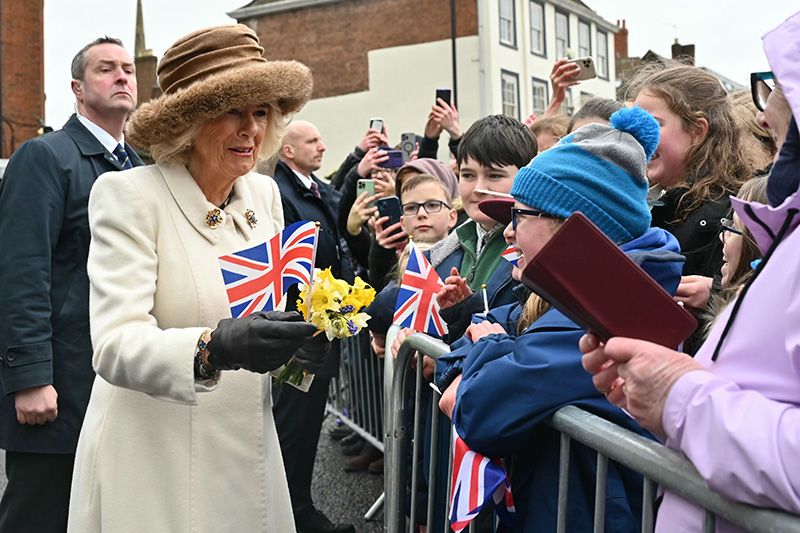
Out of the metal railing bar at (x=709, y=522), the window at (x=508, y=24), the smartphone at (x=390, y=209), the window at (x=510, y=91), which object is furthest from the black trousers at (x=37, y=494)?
the window at (x=508, y=24)

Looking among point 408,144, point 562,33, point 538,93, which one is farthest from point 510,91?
point 408,144

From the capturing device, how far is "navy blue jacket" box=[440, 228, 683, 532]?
6.95ft

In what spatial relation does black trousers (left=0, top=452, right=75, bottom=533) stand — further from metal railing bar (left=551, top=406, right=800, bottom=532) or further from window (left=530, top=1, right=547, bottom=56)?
window (left=530, top=1, right=547, bottom=56)

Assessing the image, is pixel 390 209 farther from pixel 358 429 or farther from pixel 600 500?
pixel 600 500

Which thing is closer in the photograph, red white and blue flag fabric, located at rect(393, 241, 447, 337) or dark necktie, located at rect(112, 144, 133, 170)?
red white and blue flag fabric, located at rect(393, 241, 447, 337)

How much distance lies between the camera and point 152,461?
2578 millimetres

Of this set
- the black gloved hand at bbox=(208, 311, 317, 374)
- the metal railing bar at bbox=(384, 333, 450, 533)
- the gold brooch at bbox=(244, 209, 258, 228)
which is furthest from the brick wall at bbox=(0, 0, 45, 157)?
the black gloved hand at bbox=(208, 311, 317, 374)

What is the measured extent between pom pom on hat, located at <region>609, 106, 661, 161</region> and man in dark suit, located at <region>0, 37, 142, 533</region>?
7.32ft

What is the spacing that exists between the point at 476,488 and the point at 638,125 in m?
1.14

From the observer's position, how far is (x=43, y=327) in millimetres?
3436

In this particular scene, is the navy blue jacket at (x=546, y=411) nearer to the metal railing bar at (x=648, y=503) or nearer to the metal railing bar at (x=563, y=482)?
the metal railing bar at (x=563, y=482)

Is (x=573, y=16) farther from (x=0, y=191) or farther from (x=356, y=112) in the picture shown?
(x=0, y=191)

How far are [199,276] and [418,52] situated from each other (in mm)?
30408

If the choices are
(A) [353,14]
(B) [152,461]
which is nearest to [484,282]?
(B) [152,461]
